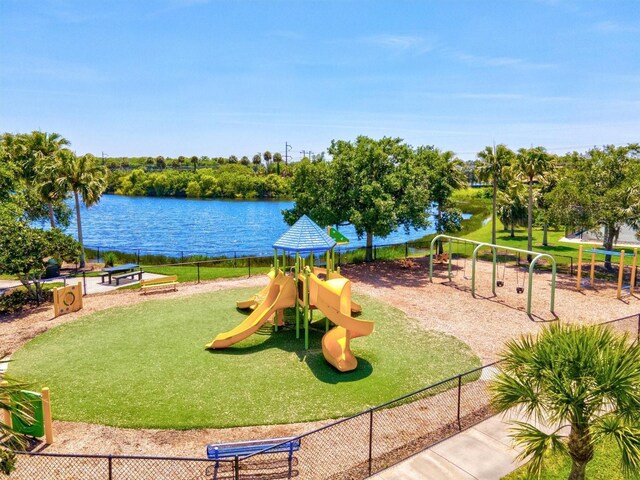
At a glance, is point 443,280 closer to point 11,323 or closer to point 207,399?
point 207,399

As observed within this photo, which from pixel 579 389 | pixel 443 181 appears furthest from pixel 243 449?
pixel 443 181

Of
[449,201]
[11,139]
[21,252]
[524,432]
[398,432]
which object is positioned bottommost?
[398,432]

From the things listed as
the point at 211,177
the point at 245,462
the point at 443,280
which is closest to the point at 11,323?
the point at 245,462

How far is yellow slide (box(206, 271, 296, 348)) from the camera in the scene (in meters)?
15.1

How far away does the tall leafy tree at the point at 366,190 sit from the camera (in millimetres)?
26172

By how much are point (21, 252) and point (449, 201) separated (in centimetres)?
2451

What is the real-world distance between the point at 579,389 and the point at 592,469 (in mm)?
3448

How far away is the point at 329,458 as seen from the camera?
9.29 m

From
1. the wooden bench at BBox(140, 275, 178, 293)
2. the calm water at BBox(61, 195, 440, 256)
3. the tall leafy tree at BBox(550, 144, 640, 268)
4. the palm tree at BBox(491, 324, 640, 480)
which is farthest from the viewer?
the calm water at BBox(61, 195, 440, 256)

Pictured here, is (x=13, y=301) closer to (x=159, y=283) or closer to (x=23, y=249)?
(x=23, y=249)

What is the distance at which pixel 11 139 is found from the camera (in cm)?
2977

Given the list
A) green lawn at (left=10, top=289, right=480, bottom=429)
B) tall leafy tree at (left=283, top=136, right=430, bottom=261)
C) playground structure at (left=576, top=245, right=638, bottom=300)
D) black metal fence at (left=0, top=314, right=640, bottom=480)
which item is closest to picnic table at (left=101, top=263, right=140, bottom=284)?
green lawn at (left=10, top=289, right=480, bottom=429)

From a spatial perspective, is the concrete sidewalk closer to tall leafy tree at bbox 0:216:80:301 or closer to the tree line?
tall leafy tree at bbox 0:216:80:301

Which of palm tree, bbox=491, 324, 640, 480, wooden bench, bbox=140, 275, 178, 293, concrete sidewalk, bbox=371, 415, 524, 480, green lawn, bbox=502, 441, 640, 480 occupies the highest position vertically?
palm tree, bbox=491, 324, 640, 480
